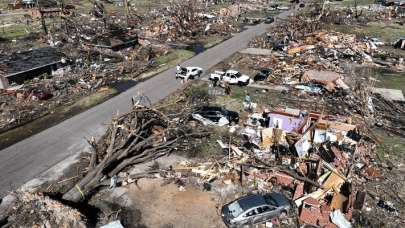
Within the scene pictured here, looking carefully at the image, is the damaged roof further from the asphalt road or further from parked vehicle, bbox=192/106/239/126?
parked vehicle, bbox=192/106/239/126

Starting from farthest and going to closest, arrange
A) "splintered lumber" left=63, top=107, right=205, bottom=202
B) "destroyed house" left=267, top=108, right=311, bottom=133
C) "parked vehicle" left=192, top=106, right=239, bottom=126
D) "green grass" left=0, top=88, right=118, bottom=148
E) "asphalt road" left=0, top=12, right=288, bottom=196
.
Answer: "parked vehicle" left=192, top=106, right=239, bottom=126 → "green grass" left=0, top=88, right=118, bottom=148 → "destroyed house" left=267, top=108, right=311, bottom=133 → "asphalt road" left=0, top=12, right=288, bottom=196 → "splintered lumber" left=63, top=107, right=205, bottom=202

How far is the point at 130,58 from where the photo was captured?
135ft

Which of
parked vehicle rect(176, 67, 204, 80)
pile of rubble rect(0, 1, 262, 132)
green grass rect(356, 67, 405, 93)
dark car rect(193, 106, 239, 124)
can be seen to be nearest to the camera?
dark car rect(193, 106, 239, 124)

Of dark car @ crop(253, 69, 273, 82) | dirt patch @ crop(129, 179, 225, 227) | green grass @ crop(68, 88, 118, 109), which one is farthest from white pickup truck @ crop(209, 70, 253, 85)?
dirt patch @ crop(129, 179, 225, 227)

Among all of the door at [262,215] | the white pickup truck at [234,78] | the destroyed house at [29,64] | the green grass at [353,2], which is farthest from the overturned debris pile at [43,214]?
the green grass at [353,2]

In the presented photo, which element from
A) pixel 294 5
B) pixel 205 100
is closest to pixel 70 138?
pixel 205 100

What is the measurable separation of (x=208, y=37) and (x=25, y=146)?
34.4 m

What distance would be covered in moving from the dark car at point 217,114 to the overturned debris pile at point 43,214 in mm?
12528

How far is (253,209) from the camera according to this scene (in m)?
16.4

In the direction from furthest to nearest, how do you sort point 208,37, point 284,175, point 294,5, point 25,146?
point 294,5 < point 208,37 < point 25,146 < point 284,175

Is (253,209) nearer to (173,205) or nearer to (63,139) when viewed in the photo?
(173,205)

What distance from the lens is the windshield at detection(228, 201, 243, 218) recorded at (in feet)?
53.9

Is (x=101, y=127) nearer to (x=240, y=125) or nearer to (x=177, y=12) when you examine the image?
(x=240, y=125)

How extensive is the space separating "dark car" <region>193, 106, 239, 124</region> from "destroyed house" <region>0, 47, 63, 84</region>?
60.4ft
